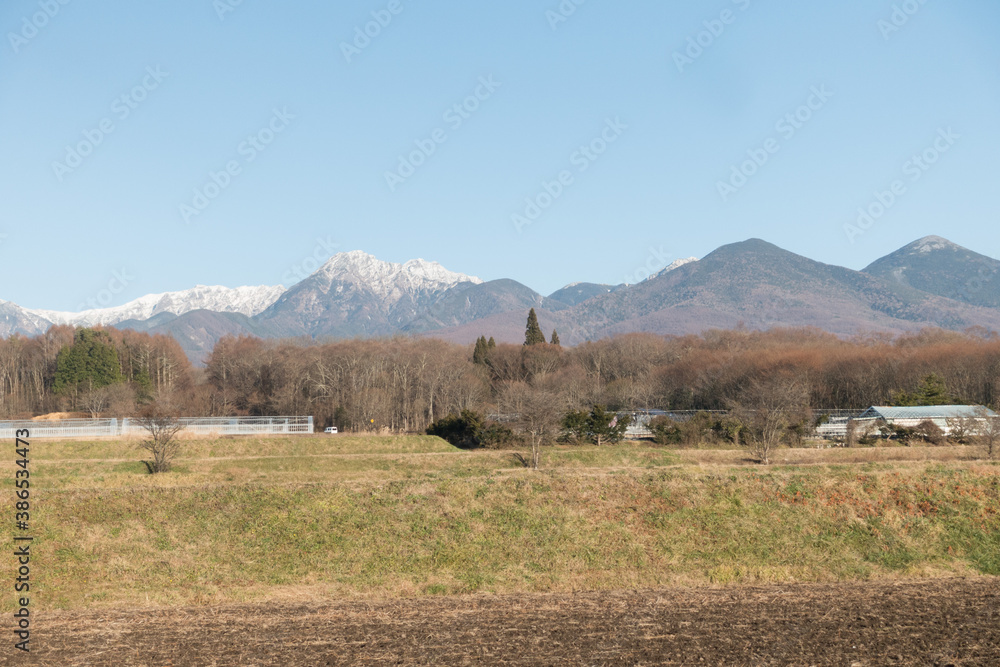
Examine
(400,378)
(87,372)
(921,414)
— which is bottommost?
(921,414)

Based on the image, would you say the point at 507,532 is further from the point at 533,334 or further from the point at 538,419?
the point at 533,334

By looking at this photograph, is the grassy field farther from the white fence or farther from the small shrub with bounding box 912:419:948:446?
the small shrub with bounding box 912:419:948:446

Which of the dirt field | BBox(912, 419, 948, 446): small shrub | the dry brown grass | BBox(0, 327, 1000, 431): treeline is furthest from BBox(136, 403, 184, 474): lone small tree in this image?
BBox(912, 419, 948, 446): small shrub

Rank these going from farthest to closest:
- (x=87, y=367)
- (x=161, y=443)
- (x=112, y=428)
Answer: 1. (x=87, y=367)
2. (x=112, y=428)
3. (x=161, y=443)

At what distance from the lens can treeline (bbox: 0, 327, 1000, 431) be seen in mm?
67500

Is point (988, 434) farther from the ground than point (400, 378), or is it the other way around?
point (400, 378)

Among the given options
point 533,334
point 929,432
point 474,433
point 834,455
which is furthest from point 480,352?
point 834,455

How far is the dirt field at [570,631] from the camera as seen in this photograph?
1356 centimetres

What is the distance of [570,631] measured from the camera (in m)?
15.0

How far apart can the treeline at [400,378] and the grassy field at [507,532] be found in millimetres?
32072

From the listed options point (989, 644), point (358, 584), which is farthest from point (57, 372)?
point (989, 644)

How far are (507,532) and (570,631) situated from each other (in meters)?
7.51

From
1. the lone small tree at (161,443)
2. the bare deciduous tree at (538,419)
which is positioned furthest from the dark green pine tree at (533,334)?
the lone small tree at (161,443)

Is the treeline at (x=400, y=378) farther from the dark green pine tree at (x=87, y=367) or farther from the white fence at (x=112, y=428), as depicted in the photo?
the white fence at (x=112, y=428)
